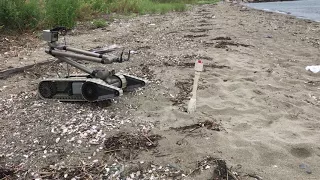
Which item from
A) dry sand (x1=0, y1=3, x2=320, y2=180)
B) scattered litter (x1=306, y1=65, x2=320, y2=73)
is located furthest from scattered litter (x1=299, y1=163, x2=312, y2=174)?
scattered litter (x1=306, y1=65, x2=320, y2=73)

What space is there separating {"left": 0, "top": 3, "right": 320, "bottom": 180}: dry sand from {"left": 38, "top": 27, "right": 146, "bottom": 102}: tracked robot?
16 cm

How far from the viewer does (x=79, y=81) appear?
481cm

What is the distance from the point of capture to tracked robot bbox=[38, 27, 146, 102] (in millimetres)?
4684

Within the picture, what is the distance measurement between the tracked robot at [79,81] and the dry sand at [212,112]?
0.53 ft

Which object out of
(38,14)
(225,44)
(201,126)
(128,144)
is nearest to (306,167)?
(201,126)

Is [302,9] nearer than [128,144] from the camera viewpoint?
No

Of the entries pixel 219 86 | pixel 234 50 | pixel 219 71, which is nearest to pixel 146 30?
pixel 234 50

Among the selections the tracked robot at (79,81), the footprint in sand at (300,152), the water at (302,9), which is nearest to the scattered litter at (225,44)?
the tracked robot at (79,81)

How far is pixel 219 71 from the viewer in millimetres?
6969

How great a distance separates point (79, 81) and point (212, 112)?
74.6 inches

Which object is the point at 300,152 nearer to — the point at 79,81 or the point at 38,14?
the point at 79,81

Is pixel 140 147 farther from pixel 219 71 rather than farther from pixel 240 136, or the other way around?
pixel 219 71

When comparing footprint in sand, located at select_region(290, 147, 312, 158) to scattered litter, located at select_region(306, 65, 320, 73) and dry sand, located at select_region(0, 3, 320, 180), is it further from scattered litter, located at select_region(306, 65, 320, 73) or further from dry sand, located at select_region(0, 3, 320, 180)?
scattered litter, located at select_region(306, 65, 320, 73)

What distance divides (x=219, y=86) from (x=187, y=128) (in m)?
1.87
